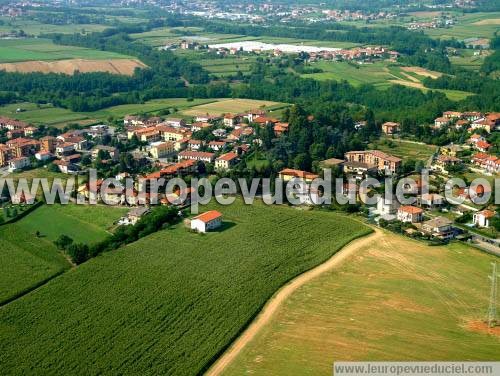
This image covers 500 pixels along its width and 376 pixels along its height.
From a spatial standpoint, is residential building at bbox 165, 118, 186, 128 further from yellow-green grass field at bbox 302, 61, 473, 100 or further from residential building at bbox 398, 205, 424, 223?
residential building at bbox 398, 205, 424, 223

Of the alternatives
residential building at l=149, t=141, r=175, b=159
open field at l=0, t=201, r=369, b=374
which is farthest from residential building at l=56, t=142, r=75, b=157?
open field at l=0, t=201, r=369, b=374

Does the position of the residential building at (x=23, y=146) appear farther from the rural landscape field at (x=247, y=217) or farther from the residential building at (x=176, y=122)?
the residential building at (x=176, y=122)

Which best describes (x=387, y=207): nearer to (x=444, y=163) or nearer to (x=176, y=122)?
(x=444, y=163)

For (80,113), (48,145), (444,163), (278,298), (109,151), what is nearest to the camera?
(278,298)

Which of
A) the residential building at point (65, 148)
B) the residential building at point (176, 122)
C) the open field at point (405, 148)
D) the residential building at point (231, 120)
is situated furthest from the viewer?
the residential building at point (231, 120)

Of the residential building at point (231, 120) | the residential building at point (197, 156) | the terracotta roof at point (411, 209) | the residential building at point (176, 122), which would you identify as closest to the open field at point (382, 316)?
the terracotta roof at point (411, 209)

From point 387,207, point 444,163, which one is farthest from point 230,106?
point 387,207
